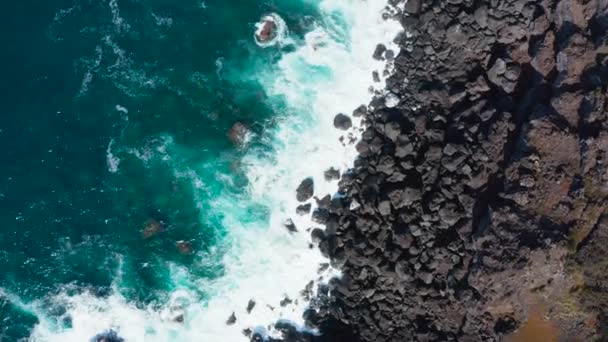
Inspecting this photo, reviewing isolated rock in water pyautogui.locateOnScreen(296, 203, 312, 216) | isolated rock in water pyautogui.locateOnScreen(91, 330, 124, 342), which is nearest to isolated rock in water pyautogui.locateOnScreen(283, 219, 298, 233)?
isolated rock in water pyautogui.locateOnScreen(296, 203, 312, 216)

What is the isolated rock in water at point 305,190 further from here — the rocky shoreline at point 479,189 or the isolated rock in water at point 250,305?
the isolated rock in water at point 250,305

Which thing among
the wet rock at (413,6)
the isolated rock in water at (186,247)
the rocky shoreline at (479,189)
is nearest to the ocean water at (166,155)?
the isolated rock in water at (186,247)

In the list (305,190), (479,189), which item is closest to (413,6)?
(479,189)

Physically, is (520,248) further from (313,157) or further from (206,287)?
(206,287)

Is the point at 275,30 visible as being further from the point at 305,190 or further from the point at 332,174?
the point at 305,190

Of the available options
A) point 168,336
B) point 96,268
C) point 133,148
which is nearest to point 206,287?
point 168,336

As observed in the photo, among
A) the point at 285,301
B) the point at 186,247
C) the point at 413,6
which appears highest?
the point at 413,6
